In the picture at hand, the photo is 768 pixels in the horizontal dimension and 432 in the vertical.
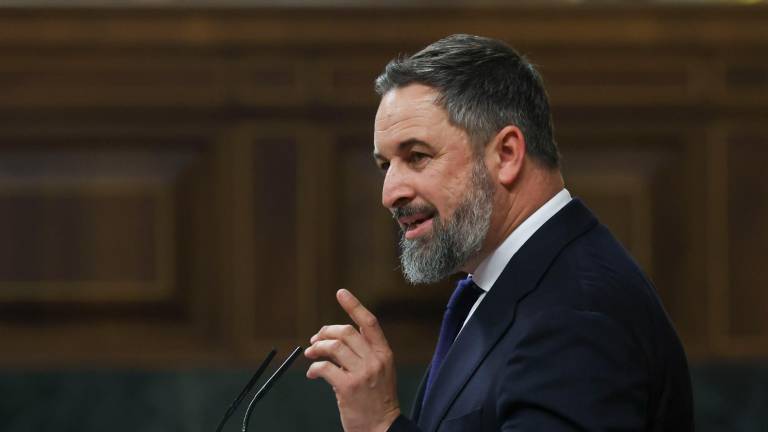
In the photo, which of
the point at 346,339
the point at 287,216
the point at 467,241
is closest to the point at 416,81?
the point at 467,241

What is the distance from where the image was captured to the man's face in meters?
1.51

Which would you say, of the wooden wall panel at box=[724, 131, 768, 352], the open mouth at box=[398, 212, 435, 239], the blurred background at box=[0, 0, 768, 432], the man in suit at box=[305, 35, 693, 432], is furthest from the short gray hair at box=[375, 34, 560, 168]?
the wooden wall panel at box=[724, 131, 768, 352]

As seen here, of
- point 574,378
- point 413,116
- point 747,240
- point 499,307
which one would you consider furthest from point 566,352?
point 747,240

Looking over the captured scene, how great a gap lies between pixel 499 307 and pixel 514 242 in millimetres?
123

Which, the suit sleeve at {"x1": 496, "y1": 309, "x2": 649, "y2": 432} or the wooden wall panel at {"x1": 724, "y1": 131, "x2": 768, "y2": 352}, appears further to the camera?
the wooden wall panel at {"x1": 724, "y1": 131, "x2": 768, "y2": 352}

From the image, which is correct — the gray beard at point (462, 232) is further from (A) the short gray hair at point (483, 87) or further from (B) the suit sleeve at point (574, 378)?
(B) the suit sleeve at point (574, 378)

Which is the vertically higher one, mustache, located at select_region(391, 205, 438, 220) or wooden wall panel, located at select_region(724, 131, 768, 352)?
mustache, located at select_region(391, 205, 438, 220)

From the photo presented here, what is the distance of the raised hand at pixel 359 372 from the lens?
1438 millimetres

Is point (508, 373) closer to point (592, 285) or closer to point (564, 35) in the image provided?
point (592, 285)

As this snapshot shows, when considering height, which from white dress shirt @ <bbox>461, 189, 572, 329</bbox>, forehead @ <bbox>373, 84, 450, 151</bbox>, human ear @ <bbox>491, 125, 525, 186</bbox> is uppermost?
forehead @ <bbox>373, 84, 450, 151</bbox>

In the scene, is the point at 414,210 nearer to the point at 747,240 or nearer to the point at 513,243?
the point at 513,243

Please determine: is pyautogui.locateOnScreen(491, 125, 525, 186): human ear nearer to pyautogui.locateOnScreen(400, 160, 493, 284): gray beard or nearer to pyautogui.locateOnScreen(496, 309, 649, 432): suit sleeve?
pyautogui.locateOnScreen(400, 160, 493, 284): gray beard

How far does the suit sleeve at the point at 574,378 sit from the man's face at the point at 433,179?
211 millimetres

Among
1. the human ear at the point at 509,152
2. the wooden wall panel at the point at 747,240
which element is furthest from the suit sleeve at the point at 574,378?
the wooden wall panel at the point at 747,240
